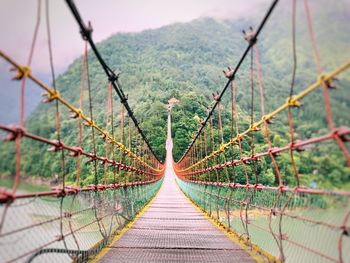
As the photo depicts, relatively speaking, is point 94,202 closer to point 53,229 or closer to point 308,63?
point 53,229

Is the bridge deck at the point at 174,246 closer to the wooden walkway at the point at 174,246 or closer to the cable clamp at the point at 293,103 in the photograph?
the wooden walkway at the point at 174,246

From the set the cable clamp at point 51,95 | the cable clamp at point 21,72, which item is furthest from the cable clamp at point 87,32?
the cable clamp at point 21,72

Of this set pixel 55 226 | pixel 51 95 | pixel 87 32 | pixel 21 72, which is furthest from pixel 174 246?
pixel 21 72

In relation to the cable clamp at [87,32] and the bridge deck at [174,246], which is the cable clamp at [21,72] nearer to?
the cable clamp at [87,32]

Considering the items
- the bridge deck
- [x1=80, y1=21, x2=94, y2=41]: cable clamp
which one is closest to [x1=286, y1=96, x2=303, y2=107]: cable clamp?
the bridge deck

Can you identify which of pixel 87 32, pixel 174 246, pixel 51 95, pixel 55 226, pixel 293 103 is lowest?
pixel 174 246

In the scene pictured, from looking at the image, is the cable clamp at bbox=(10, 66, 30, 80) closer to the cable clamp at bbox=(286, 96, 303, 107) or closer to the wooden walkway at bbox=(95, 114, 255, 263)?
the cable clamp at bbox=(286, 96, 303, 107)

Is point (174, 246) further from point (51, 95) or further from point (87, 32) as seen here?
point (87, 32)

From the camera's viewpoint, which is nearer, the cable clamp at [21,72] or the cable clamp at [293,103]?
the cable clamp at [21,72]

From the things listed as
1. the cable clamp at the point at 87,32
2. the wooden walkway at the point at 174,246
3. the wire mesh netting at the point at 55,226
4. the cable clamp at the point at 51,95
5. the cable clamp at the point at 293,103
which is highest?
the cable clamp at the point at 87,32

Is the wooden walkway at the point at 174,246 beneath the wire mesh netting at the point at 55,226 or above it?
beneath

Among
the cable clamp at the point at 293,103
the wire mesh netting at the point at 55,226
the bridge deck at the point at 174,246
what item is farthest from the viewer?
the bridge deck at the point at 174,246

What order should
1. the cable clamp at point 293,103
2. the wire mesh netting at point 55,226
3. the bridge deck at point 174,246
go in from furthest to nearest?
the bridge deck at point 174,246 < the cable clamp at point 293,103 < the wire mesh netting at point 55,226

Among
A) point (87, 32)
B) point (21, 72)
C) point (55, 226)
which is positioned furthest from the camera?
point (87, 32)
